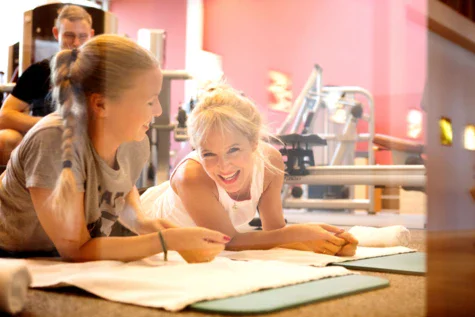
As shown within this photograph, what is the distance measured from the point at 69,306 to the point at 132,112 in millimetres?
361

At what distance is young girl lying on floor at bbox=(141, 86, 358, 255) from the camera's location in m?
1.11

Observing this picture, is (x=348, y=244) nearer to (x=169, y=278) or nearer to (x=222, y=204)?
(x=222, y=204)

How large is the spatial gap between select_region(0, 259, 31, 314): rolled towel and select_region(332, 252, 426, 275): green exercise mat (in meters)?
0.63

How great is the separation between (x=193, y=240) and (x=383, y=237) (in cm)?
67

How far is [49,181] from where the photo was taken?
889mm

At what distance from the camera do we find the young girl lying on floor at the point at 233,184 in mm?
1109

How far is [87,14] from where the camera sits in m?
1.05

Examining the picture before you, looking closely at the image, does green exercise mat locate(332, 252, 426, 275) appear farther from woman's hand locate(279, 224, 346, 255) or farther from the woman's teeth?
the woman's teeth

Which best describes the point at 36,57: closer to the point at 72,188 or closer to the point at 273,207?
the point at 72,188

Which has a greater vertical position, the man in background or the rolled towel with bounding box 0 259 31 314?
the man in background

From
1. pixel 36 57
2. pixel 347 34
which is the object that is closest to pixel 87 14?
pixel 36 57

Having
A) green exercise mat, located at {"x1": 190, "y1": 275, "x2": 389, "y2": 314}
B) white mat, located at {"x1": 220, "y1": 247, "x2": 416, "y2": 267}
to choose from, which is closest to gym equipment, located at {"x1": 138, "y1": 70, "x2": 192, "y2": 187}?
white mat, located at {"x1": 220, "y1": 247, "x2": 416, "y2": 267}

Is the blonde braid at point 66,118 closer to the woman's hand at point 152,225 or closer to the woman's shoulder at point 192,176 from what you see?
the woman's hand at point 152,225

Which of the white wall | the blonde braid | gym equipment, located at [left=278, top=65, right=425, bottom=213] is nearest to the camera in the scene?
the white wall
